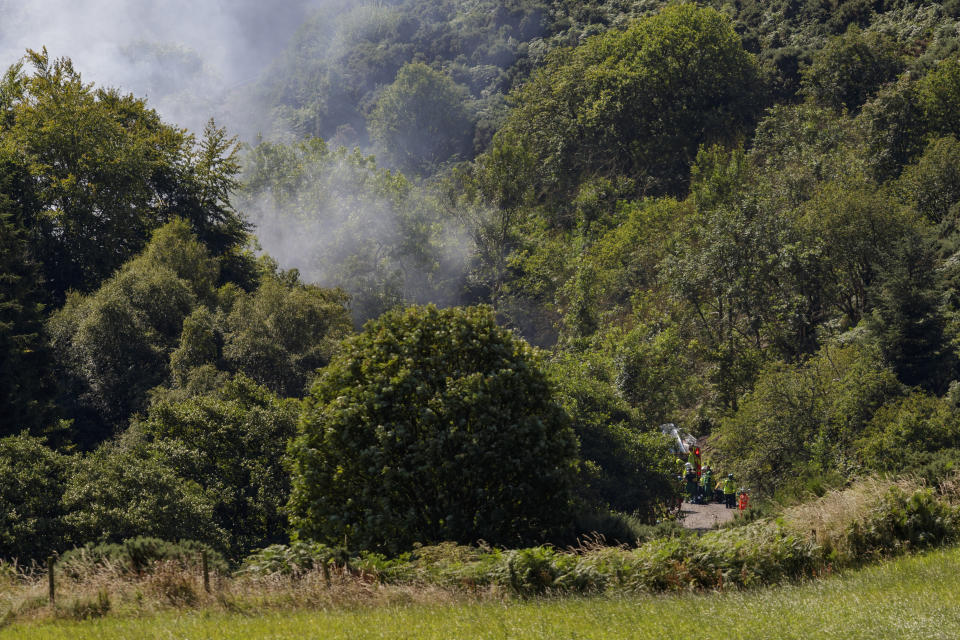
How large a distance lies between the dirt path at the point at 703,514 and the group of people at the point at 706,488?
0.35 meters

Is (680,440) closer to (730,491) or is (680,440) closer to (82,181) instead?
(730,491)

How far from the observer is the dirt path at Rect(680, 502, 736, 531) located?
31.3 meters

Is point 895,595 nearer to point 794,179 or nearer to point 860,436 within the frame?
point 860,436

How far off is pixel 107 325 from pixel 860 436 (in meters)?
31.0

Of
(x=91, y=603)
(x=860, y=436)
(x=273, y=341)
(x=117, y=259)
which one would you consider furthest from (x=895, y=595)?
(x=117, y=259)

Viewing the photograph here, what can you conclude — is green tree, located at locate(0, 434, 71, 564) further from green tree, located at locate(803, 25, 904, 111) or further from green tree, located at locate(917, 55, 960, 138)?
green tree, located at locate(803, 25, 904, 111)

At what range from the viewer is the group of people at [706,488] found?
1357 inches

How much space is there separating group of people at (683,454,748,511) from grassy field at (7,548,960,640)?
22.0 m

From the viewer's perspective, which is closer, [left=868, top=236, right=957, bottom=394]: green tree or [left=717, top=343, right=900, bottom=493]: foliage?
[left=717, top=343, right=900, bottom=493]: foliage

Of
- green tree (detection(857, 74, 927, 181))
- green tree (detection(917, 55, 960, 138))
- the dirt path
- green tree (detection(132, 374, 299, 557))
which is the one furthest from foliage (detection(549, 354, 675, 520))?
green tree (detection(917, 55, 960, 138))

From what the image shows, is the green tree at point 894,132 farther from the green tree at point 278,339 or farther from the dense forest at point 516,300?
the green tree at point 278,339

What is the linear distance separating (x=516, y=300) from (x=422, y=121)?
64.2 metres

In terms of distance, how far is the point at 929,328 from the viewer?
39688 mm

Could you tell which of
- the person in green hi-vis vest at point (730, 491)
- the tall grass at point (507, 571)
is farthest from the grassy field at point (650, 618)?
the person in green hi-vis vest at point (730, 491)
